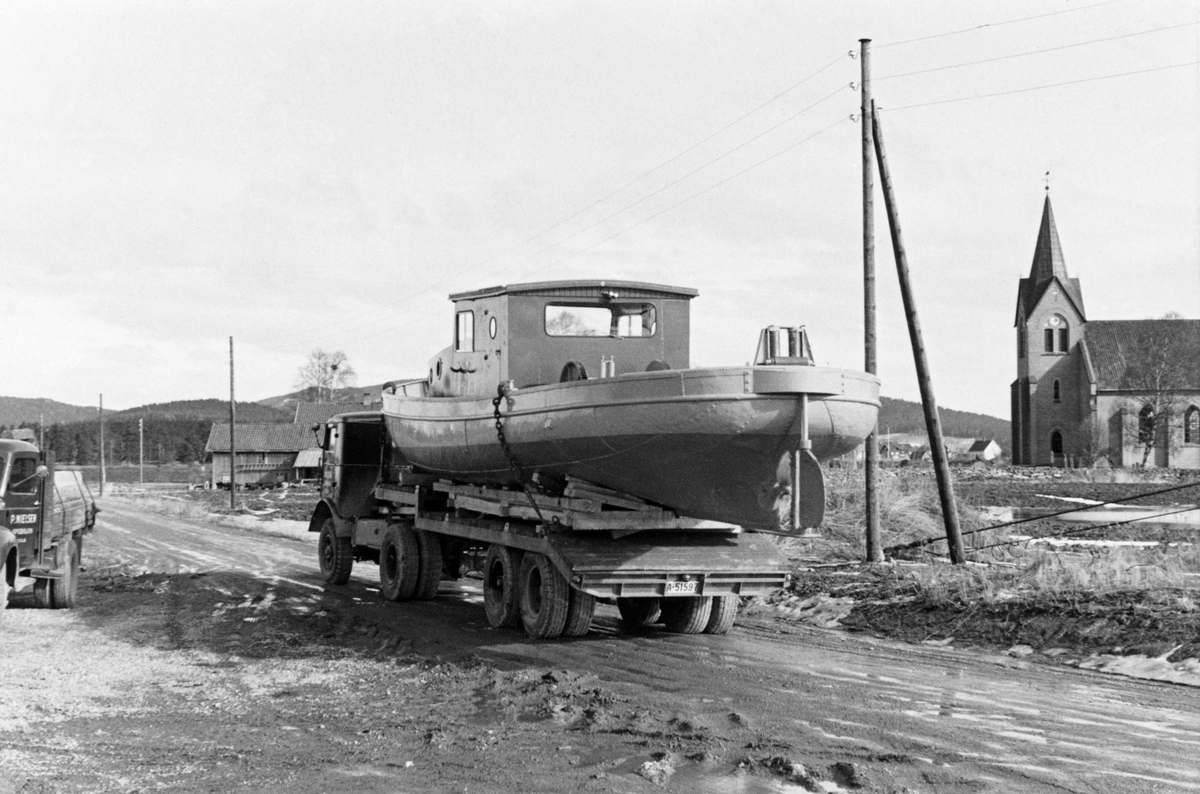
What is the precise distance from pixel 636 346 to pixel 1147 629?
5.72 m

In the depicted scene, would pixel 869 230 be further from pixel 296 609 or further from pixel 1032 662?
pixel 296 609

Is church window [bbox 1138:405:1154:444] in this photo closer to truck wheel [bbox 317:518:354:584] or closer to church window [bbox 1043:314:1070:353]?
church window [bbox 1043:314:1070:353]

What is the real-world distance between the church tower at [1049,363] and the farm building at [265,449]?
1935 inches

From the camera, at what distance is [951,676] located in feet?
29.0

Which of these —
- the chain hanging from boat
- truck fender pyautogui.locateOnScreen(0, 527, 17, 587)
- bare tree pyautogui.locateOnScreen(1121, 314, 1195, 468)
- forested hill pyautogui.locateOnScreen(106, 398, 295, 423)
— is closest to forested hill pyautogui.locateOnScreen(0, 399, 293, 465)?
forested hill pyautogui.locateOnScreen(106, 398, 295, 423)

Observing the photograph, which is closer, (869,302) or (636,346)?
(636,346)

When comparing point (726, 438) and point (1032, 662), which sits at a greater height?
point (726, 438)

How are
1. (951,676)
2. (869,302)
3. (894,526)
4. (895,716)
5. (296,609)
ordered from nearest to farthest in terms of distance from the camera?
1. (895,716)
2. (951,676)
3. (296,609)
4. (869,302)
5. (894,526)

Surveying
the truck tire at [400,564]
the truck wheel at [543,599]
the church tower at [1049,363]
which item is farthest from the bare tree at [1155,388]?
the truck wheel at [543,599]

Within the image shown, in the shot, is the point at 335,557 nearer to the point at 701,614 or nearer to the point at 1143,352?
the point at 701,614

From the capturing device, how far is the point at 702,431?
895 cm

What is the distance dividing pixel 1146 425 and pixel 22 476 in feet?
228

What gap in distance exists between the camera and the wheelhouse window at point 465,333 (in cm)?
1244

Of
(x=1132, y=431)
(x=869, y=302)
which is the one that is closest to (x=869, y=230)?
(x=869, y=302)
